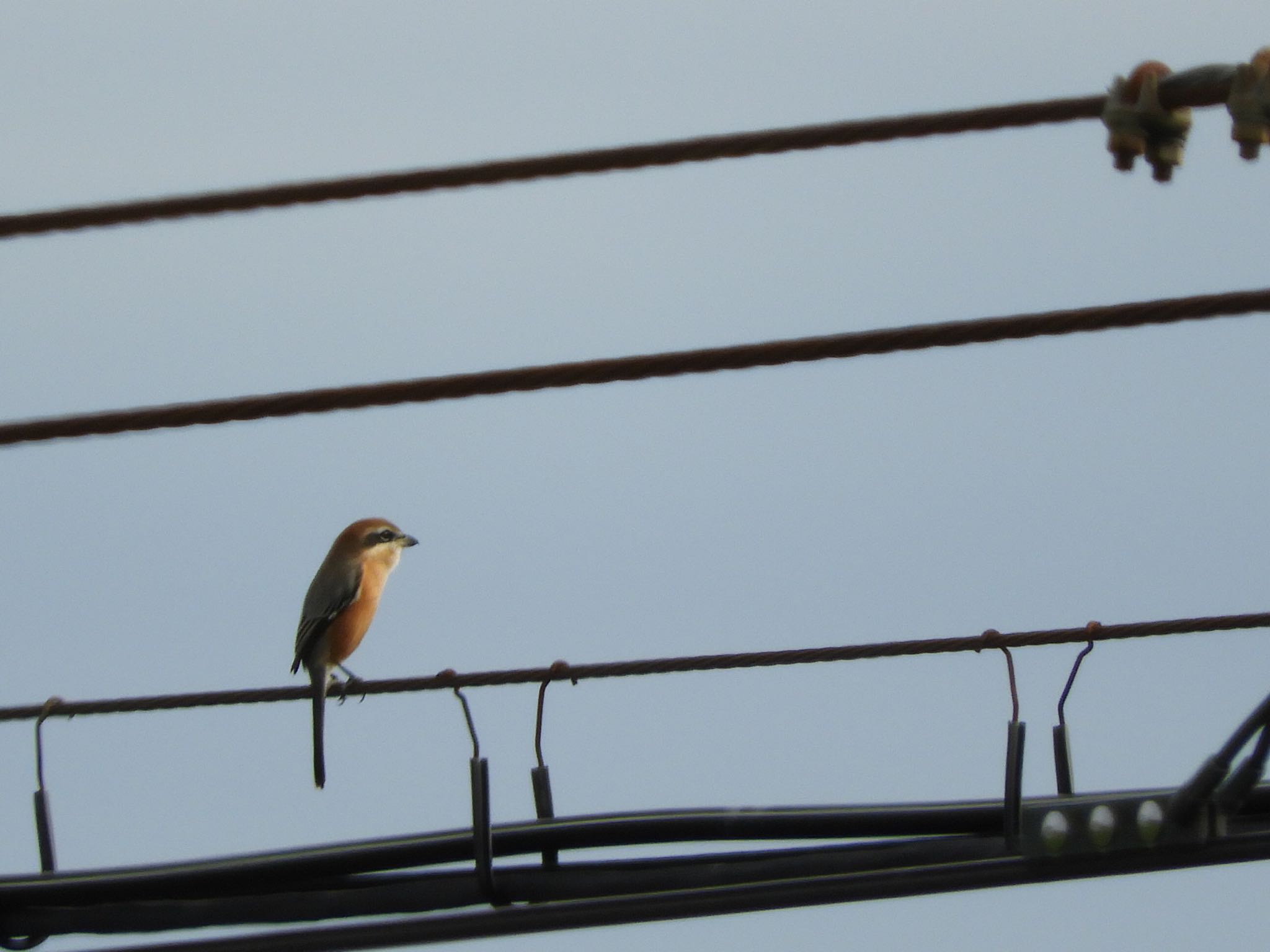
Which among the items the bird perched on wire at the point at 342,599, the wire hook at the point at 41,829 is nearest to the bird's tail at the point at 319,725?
the bird perched on wire at the point at 342,599

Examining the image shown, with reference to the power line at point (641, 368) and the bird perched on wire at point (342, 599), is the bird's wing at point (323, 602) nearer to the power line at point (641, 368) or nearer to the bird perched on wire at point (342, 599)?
the bird perched on wire at point (342, 599)

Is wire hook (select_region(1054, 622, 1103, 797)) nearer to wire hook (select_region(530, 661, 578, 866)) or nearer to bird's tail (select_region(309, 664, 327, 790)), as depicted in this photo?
wire hook (select_region(530, 661, 578, 866))

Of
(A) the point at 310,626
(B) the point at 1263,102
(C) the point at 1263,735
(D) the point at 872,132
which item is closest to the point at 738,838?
(C) the point at 1263,735

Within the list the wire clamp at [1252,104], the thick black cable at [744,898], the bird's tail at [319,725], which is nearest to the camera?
the wire clamp at [1252,104]

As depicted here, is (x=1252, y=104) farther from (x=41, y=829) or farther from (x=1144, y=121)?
(x=41, y=829)

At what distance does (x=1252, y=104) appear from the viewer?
4.20 metres

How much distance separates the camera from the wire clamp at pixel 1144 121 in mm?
4367

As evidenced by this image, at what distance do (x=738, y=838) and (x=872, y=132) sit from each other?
1.86 m

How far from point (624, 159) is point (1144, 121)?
1210 mm

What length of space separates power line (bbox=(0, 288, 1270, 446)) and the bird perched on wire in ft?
21.2

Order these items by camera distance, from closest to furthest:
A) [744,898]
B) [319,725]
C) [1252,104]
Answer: [1252,104] < [744,898] < [319,725]

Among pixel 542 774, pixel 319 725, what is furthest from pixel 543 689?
pixel 319 725

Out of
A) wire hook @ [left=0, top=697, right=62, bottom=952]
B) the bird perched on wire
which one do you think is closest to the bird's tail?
the bird perched on wire

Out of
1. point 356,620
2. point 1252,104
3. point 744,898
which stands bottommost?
point 744,898
